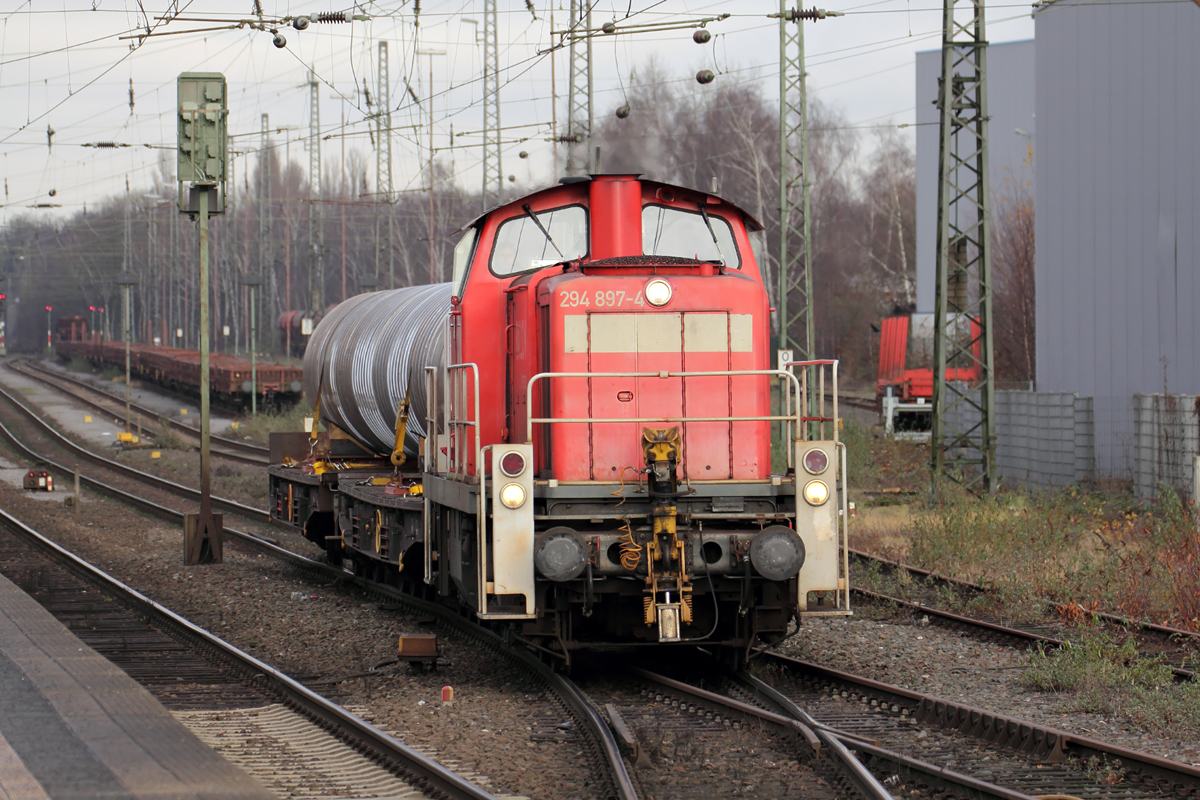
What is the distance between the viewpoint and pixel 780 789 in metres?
5.97

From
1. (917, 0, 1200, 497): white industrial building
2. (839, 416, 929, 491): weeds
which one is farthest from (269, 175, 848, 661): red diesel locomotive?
(839, 416, 929, 491): weeds

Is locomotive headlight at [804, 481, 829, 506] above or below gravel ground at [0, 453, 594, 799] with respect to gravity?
above

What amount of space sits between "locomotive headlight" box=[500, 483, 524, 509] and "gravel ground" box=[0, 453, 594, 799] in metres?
1.30

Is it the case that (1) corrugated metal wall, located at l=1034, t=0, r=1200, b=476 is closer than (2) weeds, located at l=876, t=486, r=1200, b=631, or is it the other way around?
(2) weeds, located at l=876, t=486, r=1200, b=631

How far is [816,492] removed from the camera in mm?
7809

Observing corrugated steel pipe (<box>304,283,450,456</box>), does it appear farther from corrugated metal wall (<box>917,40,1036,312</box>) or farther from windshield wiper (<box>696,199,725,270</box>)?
corrugated metal wall (<box>917,40,1036,312</box>)

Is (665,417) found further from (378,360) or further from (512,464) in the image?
(378,360)

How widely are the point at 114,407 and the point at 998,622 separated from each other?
122 feet

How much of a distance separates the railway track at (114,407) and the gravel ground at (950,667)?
19.5 meters

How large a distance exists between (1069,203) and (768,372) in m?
16.6

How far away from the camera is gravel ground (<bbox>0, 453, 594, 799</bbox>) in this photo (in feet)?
21.8

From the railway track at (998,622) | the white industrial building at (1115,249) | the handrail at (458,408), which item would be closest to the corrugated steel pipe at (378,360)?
the handrail at (458,408)

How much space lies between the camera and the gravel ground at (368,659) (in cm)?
665

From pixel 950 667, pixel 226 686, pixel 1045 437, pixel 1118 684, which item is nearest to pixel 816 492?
pixel 950 667
